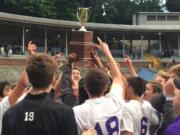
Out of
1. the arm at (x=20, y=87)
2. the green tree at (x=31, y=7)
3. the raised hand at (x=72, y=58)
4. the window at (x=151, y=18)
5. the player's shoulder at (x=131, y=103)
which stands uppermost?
the green tree at (x=31, y=7)

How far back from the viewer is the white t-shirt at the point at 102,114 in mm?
5047

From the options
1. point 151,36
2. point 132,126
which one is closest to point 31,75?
point 132,126

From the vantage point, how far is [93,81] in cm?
496

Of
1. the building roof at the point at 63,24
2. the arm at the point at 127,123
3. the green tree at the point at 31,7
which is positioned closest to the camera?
the arm at the point at 127,123

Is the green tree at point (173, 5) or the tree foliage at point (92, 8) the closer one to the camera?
the tree foliage at point (92, 8)

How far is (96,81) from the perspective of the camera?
4.95m

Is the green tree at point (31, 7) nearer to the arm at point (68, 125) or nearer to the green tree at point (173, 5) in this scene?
the green tree at point (173, 5)

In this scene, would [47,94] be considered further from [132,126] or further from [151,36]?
[151,36]

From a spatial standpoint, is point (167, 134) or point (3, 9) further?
point (3, 9)

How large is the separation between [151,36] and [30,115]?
54.8 m

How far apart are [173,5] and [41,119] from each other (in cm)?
9276

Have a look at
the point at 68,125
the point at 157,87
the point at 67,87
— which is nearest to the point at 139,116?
the point at 157,87

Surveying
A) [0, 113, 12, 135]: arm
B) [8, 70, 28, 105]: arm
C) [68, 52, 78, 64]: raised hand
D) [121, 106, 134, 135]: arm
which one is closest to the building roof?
[68, 52, 78, 64]: raised hand

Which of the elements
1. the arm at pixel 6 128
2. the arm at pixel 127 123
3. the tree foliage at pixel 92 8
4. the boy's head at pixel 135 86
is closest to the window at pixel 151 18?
the tree foliage at pixel 92 8
